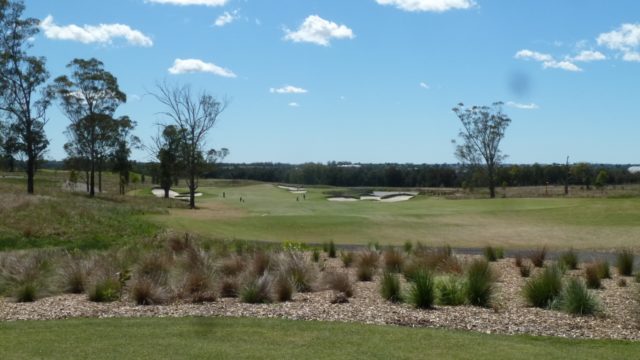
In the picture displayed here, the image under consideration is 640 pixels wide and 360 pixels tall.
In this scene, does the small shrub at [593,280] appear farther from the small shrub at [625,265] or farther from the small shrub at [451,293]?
the small shrub at [451,293]

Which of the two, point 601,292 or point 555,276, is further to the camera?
point 601,292

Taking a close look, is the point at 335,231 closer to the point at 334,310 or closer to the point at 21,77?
the point at 334,310

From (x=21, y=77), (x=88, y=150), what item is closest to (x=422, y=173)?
(x=88, y=150)

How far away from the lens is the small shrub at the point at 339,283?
11406 millimetres

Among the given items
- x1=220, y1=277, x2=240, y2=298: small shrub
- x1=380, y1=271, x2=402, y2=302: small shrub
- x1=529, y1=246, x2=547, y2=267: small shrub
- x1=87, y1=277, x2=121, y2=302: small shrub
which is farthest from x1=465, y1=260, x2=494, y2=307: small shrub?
x1=529, y1=246, x2=547, y2=267: small shrub

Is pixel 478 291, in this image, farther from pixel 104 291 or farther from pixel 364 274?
pixel 104 291

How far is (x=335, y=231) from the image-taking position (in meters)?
31.2

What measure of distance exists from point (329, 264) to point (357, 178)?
106343 mm

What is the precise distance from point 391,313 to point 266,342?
249 cm

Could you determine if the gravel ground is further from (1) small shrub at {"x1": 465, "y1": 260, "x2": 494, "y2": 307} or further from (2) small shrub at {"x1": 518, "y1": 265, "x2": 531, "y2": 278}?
(2) small shrub at {"x1": 518, "y1": 265, "x2": 531, "y2": 278}

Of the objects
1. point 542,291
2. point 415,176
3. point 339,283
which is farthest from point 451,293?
point 415,176

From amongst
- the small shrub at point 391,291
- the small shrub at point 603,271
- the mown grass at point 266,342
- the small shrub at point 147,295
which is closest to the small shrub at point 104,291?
the small shrub at point 147,295

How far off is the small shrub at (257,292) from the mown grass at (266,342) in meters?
1.62

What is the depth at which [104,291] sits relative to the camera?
10820 millimetres
